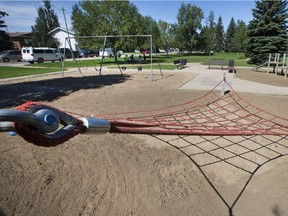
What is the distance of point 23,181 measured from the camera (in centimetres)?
339

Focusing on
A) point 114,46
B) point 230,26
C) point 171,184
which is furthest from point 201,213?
point 230,26

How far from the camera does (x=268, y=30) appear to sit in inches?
866

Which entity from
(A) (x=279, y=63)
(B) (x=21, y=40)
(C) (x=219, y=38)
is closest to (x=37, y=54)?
(A) (x=279, y=63)

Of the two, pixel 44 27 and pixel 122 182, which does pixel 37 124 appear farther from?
pixel 44 27

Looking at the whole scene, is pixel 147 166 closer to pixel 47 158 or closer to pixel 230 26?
pixel 47 158

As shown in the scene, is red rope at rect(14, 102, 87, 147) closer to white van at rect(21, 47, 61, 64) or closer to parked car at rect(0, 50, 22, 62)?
white van at rect(21, 47, 61, 64)

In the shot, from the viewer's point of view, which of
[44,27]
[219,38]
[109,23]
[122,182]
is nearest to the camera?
[122,182]

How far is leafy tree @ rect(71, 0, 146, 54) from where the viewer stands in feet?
77.2

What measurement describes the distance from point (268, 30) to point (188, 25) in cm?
2548

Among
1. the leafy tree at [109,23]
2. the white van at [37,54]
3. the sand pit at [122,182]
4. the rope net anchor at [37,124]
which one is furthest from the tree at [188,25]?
the rope net anchor at [37,124]

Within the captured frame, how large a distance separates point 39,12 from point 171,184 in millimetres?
67721

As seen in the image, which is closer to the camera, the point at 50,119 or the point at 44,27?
the point at 50,119

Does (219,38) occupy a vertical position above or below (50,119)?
above

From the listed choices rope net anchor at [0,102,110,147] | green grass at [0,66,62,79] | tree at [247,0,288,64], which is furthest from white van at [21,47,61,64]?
rope net anchor at [0,102,110,147]
